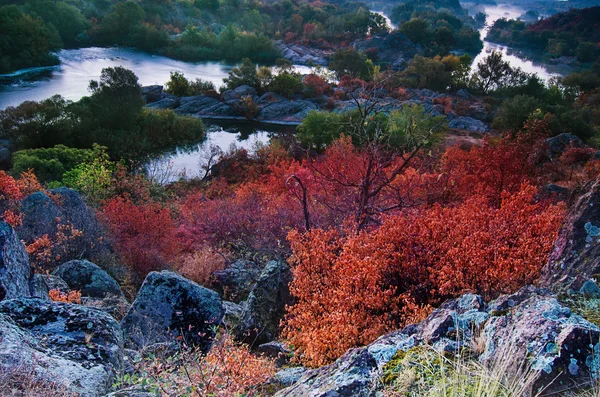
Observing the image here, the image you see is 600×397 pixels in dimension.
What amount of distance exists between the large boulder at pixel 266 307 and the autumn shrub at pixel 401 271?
2.31ft

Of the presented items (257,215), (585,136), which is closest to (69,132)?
(257,215)

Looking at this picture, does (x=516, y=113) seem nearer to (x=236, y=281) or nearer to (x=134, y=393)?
(x=236, y=281)

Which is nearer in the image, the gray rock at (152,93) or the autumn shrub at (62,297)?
the autumn shrub at (62,297)

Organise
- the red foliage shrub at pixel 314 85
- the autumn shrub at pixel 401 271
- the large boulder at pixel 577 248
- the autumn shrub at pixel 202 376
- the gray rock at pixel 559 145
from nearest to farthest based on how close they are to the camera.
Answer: the autumn shrub at pixel 202 376 → the large boulder at pixel 577 248 → the autumn shrub at pixel 401 271 → the gray rock at pixel 559 145 → the red foliage shrub at pixel 314 85

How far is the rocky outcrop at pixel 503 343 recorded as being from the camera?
4.18 metres

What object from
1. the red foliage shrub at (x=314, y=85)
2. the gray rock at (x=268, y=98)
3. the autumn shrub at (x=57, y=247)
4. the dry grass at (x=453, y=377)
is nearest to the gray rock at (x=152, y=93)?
the gray rock at (x=268, y=98)

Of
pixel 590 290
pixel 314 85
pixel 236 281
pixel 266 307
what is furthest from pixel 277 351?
pixel 314 85

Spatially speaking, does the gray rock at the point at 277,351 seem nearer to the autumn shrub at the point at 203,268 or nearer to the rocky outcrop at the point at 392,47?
the autumn shrub at the point at 203,268

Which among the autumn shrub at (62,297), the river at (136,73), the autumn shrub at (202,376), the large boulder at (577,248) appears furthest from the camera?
the river at (136,73)

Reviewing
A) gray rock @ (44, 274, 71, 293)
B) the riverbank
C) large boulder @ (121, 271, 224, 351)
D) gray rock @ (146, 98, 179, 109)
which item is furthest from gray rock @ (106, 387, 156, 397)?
gray rock @ (146, 98, 179, 109)

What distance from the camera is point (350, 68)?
268 ft

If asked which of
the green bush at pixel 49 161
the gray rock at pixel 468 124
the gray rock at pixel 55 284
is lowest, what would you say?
the green bush at pixel 49 161

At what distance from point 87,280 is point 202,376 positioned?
9.79 meters

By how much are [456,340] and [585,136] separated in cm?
4722
